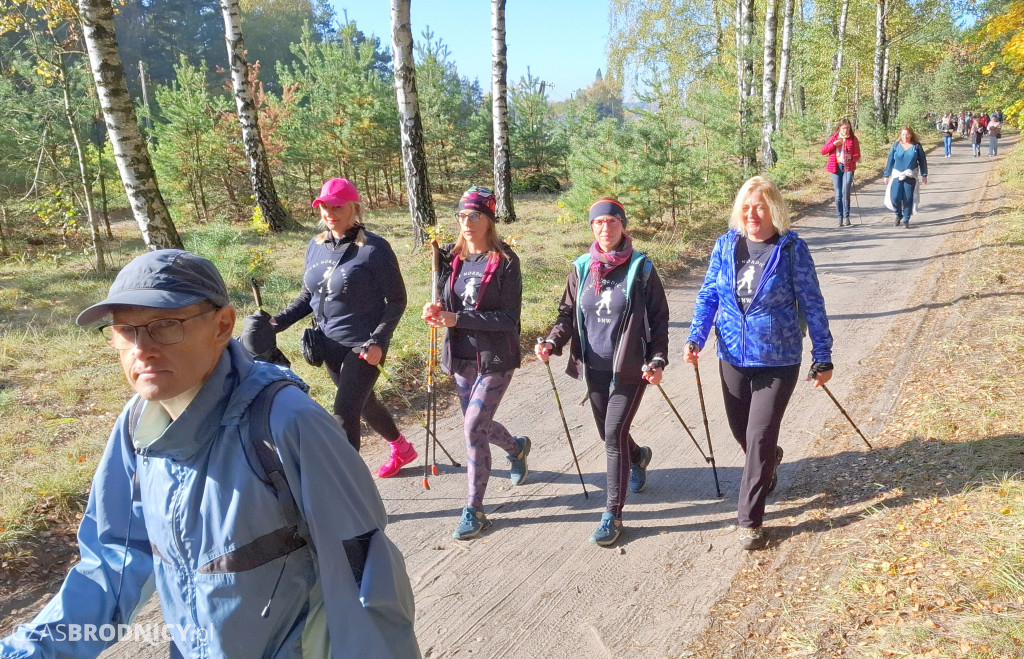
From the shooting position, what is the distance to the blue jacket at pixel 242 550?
5.23 ft

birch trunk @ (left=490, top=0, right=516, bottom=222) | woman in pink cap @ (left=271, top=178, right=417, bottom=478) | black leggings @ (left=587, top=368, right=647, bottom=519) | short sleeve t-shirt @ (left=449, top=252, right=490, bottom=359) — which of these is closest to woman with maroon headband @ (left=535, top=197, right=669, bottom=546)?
black leggings @ (left=587, top=368, right=647, bottom=519)

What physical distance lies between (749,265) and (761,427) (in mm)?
950

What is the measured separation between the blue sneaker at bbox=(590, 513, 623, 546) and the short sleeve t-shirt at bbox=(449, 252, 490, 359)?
4.28 ft

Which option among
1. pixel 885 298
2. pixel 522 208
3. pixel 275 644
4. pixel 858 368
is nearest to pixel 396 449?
pixel 275 644

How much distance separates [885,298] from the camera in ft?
28.9

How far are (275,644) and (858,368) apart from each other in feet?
20.5

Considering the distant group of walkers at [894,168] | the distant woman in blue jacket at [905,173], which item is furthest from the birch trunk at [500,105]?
the distant woman in blue jacket at [905,173]

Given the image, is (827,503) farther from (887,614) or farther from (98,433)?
(98,433)

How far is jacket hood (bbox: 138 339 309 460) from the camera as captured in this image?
1.61 metres

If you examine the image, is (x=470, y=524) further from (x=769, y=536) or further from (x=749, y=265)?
(x=749, y=265)

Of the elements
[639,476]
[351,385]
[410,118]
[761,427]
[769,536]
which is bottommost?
[769,536]

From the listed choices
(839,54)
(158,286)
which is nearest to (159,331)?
(158,286)

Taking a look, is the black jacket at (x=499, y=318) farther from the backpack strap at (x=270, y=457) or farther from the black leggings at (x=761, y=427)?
the backpack strap at (x=270, y=457)

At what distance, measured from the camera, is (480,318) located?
13.4 feet
